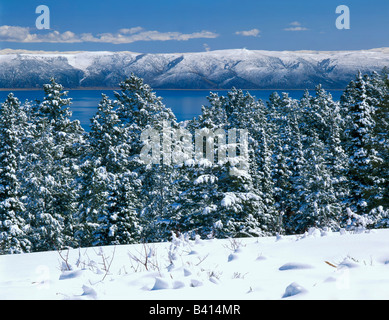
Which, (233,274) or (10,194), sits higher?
(233,274)

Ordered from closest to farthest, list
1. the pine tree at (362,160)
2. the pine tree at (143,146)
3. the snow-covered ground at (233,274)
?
1. the snow-covered ground at (233,274)
2. the pine tree at (362,160)
3. the pine tree at (143,146)

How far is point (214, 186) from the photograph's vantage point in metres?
20.4

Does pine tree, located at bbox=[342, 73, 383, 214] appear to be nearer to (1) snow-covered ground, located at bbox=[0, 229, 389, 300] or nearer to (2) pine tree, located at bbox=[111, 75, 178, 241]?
(2) pine tree, located at bbox=[111, 75, 178, 241]

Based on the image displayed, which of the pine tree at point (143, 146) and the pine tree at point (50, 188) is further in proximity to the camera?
the pine tree at point (143, 146)

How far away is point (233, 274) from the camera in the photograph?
5414mm

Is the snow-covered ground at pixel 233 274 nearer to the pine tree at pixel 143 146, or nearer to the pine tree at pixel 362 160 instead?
the pine tree at pixel 362 160

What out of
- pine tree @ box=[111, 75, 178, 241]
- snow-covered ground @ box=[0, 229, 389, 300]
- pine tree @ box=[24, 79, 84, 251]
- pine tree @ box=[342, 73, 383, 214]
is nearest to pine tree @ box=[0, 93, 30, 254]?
pine tree @ box=[24, 79, 84, 251]

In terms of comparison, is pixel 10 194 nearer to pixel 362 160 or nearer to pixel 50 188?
pixel 50 188

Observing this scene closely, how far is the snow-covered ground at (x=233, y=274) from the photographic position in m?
4.39

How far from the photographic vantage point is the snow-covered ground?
14.4 feet

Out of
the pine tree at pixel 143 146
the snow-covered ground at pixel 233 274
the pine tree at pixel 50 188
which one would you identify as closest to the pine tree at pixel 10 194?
the pine tree at pixel 50 188

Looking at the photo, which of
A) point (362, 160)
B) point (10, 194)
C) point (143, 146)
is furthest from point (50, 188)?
point (362, 160)

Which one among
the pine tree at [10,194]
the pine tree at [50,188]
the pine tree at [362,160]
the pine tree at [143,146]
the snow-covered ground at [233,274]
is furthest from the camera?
the pine tree at [143,146]
